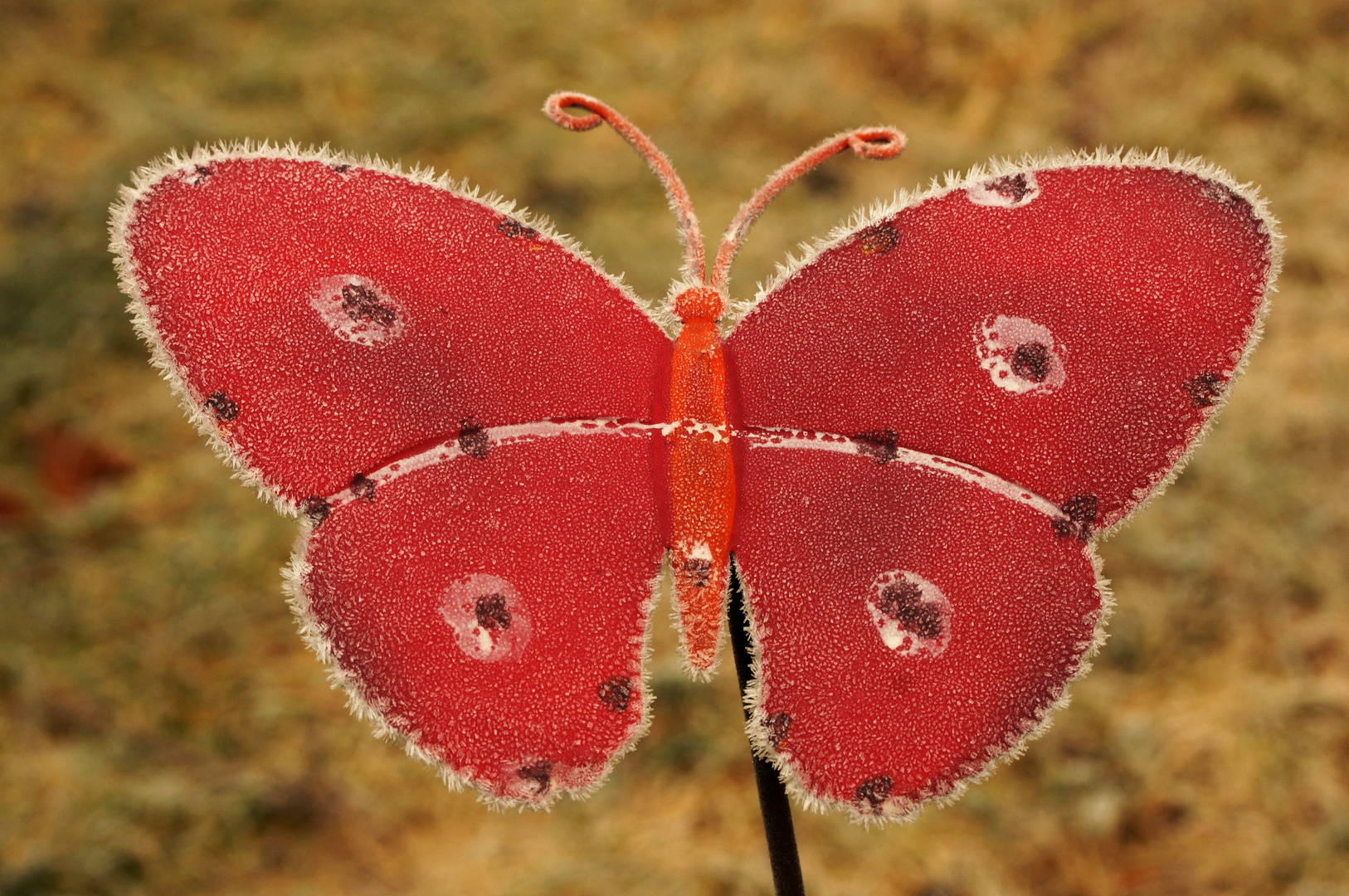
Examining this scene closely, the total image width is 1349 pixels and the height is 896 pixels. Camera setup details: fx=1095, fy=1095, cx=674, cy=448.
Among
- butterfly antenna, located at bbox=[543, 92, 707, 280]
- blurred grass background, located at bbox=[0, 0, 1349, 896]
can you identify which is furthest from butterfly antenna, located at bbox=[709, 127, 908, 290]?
blurred grass background, located at bbox=[0, 0, 1349, 896]

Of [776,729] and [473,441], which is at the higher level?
[473,441]

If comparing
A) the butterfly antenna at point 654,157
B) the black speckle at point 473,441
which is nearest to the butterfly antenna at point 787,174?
the butterfly antenna at point 654,157

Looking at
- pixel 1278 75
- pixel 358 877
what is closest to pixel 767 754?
pixel 358 877

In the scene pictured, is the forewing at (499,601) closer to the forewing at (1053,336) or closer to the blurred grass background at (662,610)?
the forewing at (1053,336)

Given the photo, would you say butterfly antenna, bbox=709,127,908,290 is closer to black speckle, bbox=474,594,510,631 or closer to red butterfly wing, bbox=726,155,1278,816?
red butterfly wing, bbox=726,155,1278,816

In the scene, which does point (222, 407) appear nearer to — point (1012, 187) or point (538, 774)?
point (538, 774)

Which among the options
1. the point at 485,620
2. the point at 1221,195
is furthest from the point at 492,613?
the point at 1221,195

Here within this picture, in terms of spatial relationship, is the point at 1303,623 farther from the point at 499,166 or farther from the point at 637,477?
the point at 499,166
